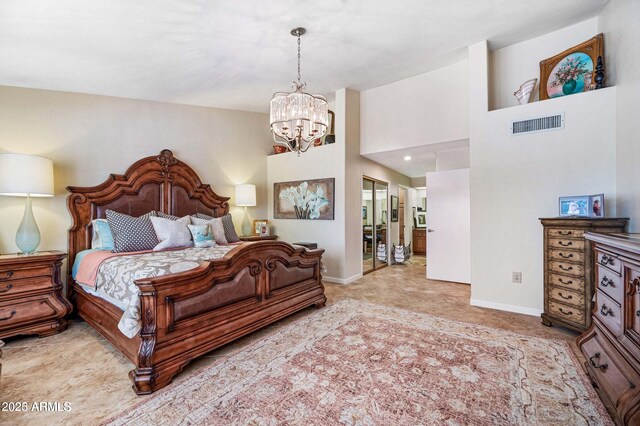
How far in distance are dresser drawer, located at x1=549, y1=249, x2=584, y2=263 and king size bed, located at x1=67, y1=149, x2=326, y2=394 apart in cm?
243

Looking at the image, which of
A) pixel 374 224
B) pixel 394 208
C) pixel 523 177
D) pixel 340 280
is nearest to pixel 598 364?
pixel 523 177

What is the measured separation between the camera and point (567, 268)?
8.60ft

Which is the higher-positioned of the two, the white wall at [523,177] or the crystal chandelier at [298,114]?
the crystal chandelier at [298,114]

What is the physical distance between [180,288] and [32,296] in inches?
73.6

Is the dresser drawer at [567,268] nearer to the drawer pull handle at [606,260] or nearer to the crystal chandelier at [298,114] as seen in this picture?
the drawer pull handle at [606,260]

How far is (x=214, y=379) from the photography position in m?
1.89

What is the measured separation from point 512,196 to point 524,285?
1.03 metres

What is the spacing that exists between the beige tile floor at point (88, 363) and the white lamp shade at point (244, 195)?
7.24ft

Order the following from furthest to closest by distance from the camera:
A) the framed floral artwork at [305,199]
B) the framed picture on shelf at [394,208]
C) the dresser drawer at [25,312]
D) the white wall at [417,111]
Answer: the framed picture on shelf at [394,208], the framed floral artwork at [305,199], the white wall at [417,111], the dresser drawer at [25,312]

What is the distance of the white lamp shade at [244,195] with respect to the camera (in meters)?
4.75

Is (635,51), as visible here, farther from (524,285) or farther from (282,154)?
(282,154)

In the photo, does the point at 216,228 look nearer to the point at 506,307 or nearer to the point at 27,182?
the point at 27,182

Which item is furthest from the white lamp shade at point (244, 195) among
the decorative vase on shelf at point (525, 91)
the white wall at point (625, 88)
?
the white wall at point (625, 88)

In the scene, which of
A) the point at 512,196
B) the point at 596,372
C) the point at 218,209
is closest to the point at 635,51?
the point at 512,196
